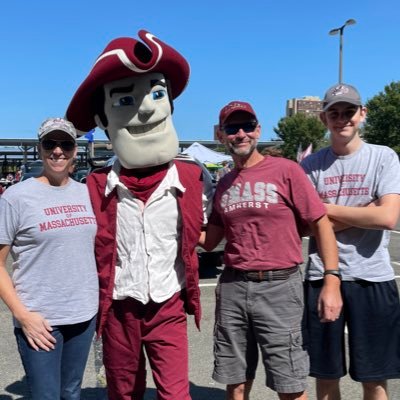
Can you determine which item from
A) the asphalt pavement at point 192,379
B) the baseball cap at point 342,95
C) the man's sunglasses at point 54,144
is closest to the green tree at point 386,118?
the asphalt pavement at point 192,379

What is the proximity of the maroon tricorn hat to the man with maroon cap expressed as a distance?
44 centimetres

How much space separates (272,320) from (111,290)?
0.86m

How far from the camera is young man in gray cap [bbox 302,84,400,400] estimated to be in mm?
2695

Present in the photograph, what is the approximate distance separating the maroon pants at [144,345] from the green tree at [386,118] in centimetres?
2822

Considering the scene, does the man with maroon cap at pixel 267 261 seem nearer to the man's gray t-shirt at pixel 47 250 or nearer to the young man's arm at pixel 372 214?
the young man's arm at pixel 372 214

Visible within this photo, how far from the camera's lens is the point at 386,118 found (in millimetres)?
29047

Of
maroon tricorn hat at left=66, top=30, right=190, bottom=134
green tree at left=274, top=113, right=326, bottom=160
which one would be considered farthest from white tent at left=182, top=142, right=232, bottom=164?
maroon tricorn hat at left=66, top=30, right=190, bottom=134

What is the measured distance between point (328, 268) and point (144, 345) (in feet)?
3.48

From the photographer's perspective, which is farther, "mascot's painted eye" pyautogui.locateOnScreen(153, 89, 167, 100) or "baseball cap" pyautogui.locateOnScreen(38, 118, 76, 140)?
"mascot's painted eye" pyautogui.locateOnScreen(153, 89, 167, 100)

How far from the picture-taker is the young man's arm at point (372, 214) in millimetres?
2572

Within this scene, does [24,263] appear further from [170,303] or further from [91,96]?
[91,96]

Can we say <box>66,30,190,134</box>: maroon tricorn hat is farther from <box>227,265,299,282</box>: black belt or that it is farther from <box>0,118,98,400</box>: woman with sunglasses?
<box>227,265,299,282</box>: black belt

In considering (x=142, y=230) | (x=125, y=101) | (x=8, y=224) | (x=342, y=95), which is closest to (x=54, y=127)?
(x=125, y=101)

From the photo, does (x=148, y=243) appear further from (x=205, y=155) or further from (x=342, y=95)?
(x=205, y=155)
